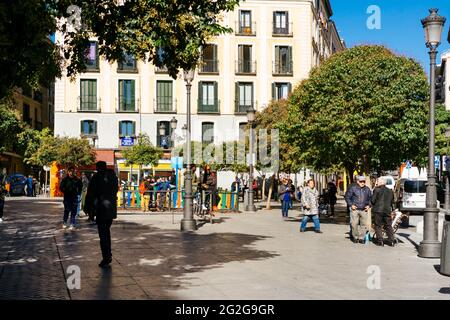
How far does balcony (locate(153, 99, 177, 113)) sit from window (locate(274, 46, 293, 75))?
336 inches

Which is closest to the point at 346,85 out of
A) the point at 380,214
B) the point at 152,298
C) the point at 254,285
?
the point at 380,214

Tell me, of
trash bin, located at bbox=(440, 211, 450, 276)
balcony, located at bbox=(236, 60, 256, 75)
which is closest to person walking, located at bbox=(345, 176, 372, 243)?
trash bin, located at bbox=(440, 211, 450, 276)

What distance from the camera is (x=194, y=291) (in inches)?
320

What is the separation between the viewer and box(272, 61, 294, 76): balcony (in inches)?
1951

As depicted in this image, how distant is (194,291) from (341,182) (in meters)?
53.8

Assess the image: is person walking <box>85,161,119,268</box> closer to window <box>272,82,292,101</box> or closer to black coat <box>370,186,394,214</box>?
black coat <box>370,186,394,214</box>

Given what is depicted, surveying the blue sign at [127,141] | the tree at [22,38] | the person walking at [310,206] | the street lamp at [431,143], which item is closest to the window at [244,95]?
the blue sign at [127,141]

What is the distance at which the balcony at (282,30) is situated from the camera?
49944 mm

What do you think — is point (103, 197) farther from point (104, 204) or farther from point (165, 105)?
point (165, 105)

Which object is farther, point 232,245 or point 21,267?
point 232,245

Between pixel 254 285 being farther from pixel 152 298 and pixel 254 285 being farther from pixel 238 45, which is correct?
pixel 238 45

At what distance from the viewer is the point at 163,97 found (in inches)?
1916

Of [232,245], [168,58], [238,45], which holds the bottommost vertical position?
[232,245]

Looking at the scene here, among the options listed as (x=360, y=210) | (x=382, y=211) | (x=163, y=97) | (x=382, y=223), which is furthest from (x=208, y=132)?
(x=382, y=211)
